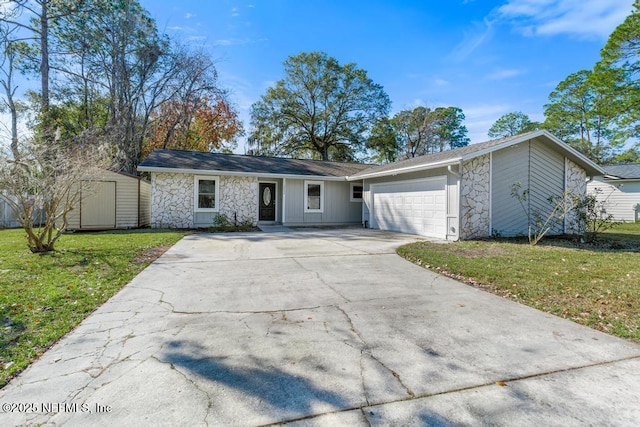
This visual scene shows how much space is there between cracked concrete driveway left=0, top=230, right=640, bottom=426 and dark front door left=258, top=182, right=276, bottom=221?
10776mm

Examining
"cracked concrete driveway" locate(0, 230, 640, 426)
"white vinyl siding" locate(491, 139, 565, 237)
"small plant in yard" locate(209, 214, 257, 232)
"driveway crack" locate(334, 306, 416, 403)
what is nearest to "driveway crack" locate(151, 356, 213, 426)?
"cracked concrete driveway" locate(0, 230, 640, 426)

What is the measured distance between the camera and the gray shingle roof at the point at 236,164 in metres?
13.3

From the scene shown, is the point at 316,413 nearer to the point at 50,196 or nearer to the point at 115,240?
the point at 50,196

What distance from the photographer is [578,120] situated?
1267 inches

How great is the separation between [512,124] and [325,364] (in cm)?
4823

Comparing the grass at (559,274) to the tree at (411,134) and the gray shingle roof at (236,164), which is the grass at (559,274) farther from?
the tree at (411,134)

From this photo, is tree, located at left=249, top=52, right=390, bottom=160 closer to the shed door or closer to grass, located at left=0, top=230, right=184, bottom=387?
the shed door

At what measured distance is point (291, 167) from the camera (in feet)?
51.9

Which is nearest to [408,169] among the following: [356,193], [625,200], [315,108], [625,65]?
[356,193]

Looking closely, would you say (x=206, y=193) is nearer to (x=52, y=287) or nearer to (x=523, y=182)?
(x=52, y=287)

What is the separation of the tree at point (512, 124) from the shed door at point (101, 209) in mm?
43939

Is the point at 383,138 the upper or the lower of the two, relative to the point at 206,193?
upper

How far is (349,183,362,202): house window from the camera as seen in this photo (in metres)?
16.1

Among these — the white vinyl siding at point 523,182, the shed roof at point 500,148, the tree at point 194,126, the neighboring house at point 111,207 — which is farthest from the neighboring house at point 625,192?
the tree at point 194,126
